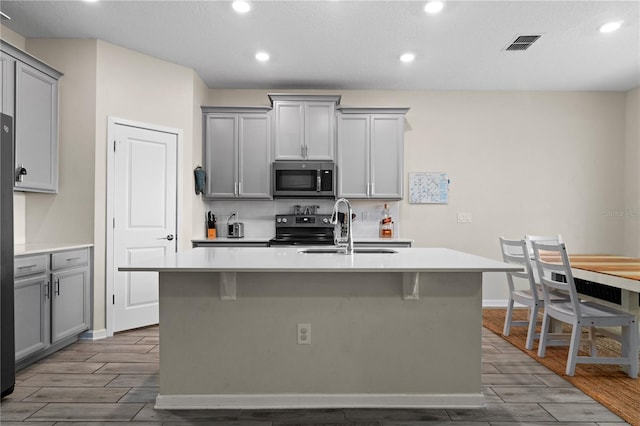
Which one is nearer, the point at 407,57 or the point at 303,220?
the point at 407,57

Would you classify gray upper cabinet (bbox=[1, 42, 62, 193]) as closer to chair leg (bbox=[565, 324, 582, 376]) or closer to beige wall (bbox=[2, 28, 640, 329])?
beige wall (bbox=[2, 28, 640, 329])

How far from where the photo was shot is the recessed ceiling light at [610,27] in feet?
11.4

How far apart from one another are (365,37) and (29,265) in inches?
127

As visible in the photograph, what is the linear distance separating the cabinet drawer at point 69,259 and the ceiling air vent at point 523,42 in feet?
14.0

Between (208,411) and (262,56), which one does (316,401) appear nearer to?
(208,411)

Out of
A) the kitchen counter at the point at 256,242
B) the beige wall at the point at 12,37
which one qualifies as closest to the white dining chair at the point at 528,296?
the kitchen counter at the point at 256,242

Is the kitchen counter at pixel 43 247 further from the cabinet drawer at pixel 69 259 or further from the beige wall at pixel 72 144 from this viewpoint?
the beige wall at pixel 72 144

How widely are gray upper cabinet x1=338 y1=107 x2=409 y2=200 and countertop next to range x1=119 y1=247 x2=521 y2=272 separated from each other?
7.65 ft

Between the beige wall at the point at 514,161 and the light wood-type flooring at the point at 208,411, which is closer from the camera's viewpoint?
the light wood-type flooring at the point at 208,411

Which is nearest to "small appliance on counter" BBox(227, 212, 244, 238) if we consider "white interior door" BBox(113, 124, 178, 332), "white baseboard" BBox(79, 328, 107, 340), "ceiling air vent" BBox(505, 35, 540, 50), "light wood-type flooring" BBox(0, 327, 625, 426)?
"white interior door" BBox(113, 124, 178, 332)

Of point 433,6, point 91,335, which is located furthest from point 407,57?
point 91,335

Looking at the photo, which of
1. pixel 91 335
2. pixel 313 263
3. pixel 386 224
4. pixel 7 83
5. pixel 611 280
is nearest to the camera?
pixel 313 263

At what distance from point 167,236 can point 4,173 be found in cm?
192

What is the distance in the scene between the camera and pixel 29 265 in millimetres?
3023
